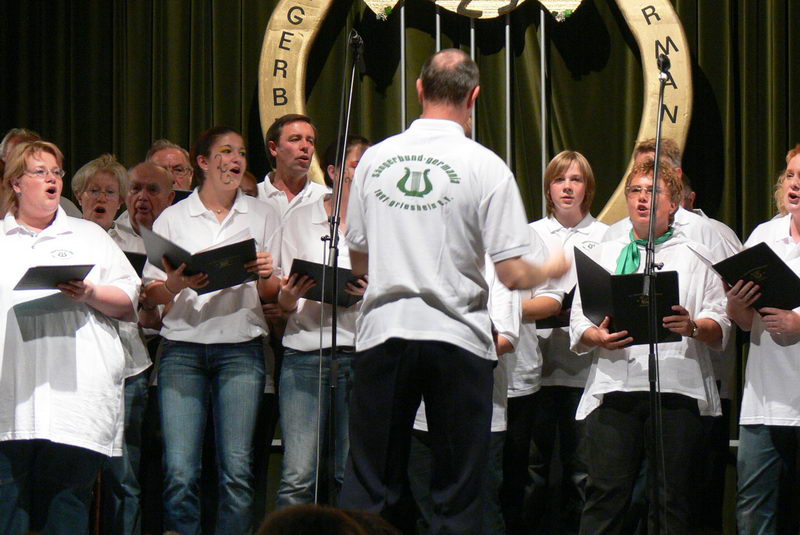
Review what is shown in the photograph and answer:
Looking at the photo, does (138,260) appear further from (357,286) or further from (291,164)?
(357,286)

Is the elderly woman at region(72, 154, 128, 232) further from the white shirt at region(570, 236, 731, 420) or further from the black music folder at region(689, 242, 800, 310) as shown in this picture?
the black music folder at region(689, 242, 800, 310)

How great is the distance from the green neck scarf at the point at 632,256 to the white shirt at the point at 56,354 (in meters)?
1.68

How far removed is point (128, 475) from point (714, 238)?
2.34 meters

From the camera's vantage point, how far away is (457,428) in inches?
114

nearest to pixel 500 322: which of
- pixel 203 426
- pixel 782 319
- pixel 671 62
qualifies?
pixel 782 319

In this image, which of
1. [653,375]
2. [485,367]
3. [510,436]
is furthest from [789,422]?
[485,367]

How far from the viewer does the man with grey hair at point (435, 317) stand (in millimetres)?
2898

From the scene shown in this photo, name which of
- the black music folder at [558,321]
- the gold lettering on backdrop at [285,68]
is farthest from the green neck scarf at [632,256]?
the gold lettering on backdrop at [285,68]

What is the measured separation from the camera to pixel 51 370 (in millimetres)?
3672

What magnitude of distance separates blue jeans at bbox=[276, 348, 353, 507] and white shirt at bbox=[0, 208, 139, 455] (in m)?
0.65

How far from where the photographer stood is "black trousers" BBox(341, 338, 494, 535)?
2.90 metres

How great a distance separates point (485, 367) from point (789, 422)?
1484 mm

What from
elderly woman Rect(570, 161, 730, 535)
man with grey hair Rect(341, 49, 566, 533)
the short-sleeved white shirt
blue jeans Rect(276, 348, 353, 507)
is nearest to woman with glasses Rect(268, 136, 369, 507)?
blue jeans Rect(276, 348, 353, 507)

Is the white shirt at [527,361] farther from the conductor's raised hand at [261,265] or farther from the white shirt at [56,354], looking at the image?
the white shirt at [56,354]
